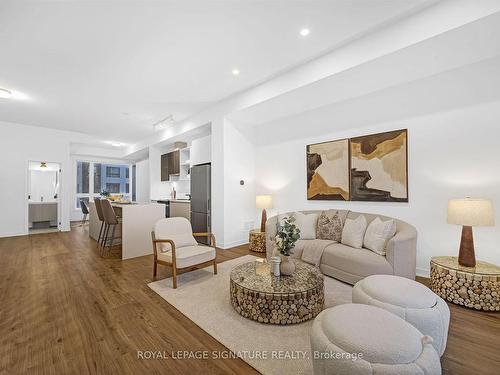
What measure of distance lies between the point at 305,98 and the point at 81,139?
7.34m

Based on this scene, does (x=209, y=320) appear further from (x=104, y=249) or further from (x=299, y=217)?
(x=104, y=249)

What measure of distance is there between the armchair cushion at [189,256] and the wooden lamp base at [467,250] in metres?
2.98

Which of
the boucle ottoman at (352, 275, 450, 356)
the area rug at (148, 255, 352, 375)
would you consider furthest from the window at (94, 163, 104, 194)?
the boucle ottoman at (352, 275, 450, 356)

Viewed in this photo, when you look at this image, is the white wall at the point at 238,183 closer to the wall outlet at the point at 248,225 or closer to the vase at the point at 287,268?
the wall outlet at the point at 248,225

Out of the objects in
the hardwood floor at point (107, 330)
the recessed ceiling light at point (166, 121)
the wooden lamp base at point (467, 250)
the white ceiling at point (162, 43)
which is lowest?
the hardwood floor at point (107, 330)

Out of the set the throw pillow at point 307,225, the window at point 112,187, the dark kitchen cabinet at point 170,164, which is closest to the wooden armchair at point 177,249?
the throw pillow at point 307,225

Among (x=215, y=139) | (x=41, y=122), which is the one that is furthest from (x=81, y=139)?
(x=215, y=139)

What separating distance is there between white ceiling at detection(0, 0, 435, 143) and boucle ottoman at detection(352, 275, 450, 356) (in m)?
2.67

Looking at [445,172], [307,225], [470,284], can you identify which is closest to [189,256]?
[307,225]

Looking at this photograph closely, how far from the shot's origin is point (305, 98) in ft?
12.4

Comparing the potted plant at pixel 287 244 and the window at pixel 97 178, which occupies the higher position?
the window at pixel 97 178

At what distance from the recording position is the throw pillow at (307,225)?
3.70 m

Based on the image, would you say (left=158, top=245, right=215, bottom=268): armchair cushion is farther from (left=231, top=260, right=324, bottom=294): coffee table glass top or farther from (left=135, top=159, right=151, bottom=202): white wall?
(left=135, top=159, right=151, bottom=202): white wall

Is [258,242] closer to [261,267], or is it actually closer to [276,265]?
[261,267]
